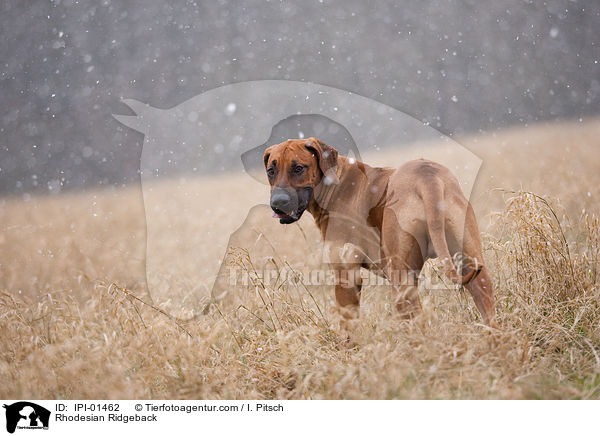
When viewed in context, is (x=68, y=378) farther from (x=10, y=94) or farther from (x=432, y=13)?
(x=432, y=13)

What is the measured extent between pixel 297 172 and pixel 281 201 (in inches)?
8.8

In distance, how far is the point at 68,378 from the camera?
2424mm

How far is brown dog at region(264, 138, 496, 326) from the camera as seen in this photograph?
2279 mm

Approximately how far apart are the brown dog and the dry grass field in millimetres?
212

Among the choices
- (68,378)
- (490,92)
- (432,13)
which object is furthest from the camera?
(490,92)

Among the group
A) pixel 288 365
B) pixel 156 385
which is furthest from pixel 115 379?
pixel 288 365

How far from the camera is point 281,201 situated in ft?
7.84

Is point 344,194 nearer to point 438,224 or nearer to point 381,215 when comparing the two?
point 381,215

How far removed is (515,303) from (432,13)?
7.77 feet

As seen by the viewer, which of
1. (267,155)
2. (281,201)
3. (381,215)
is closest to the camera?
(281,201)
